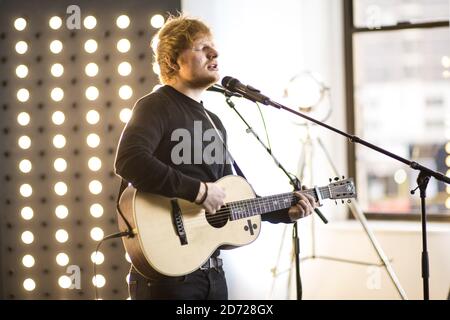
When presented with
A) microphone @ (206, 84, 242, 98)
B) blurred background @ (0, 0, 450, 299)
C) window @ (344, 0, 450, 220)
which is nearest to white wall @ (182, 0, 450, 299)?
blurred background @ (0, 0, 450, 299)

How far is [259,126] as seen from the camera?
3332 millimetres

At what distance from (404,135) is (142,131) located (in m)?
2.29

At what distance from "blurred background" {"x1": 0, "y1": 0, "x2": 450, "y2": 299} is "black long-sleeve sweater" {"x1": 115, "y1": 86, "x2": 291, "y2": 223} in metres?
0.86

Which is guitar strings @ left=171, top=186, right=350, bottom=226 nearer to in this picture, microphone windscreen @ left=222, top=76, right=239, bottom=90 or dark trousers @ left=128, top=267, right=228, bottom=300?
dark trousers @ left=128, top=267, right=228, bottom=300

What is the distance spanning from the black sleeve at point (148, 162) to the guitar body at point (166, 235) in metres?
0.06

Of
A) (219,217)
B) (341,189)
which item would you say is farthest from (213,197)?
(341,189)

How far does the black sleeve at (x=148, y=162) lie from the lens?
6.50 ft

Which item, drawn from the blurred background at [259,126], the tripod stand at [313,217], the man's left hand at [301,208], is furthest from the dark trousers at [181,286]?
the tripod stand at [313,217]

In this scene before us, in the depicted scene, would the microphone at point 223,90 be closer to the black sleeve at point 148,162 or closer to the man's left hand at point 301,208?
the black sleeve at point 148,162

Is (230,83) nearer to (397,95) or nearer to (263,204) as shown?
(263,204)

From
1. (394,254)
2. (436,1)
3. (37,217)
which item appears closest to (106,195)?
(37,217)

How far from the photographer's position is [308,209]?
92.9 inches
